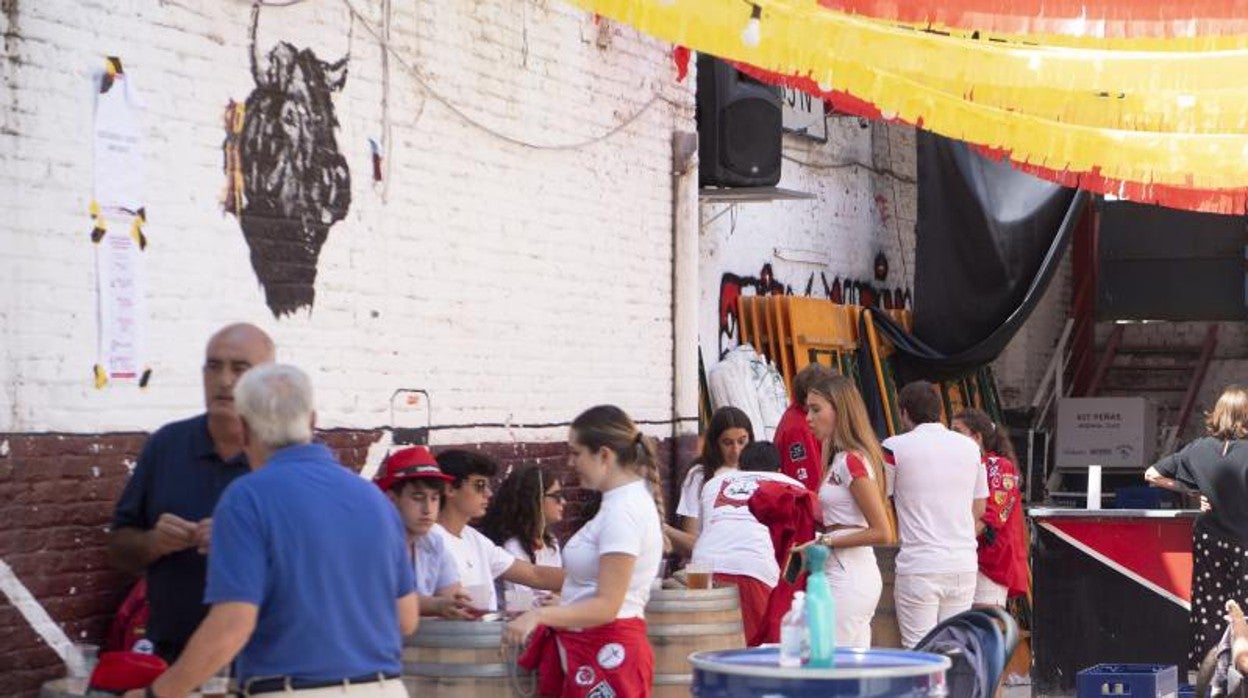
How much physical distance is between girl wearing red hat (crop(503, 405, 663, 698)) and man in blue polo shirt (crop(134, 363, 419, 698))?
58.8 inches

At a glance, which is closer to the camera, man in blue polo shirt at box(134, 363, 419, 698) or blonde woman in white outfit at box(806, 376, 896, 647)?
man in blue polo shirt at box(134, 363, 419, 698)

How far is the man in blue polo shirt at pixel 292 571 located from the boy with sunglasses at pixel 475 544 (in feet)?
9.01

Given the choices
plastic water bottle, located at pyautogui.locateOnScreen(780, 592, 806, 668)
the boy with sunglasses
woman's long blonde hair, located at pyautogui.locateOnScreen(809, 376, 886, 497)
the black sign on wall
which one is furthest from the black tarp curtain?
plastic water bottle, located at pyautogui.locateOnScreen(780, 592, 806, 668)

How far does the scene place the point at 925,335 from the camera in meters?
17.7

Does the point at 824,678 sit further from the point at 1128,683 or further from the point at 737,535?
the point at 1128,683

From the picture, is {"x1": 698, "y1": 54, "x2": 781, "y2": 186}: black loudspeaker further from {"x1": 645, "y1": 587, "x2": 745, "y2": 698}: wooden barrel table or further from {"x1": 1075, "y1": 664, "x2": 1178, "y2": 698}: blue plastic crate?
{"x1": 645, "y1": 587, "x2": 745, "y2": 698}: wooden barrel table

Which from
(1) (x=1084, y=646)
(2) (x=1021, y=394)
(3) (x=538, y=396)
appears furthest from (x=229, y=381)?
(2) (x=1021, y=394)

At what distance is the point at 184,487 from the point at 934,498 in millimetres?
5529

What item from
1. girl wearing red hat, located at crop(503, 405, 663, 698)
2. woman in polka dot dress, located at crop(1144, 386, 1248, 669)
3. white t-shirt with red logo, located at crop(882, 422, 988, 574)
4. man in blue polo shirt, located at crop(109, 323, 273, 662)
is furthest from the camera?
woman in polka dot dress, located at crop(1144, 386, 1248, 669)

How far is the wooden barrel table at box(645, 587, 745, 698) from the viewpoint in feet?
27.4

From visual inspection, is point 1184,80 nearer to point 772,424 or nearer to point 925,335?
point 772,424

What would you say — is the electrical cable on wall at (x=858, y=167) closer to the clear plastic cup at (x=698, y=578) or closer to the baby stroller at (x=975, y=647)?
the clear plastic cup at (x=698, y=578)

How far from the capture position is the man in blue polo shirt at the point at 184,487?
6340 millimetres

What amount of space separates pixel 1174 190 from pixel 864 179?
6084mm
